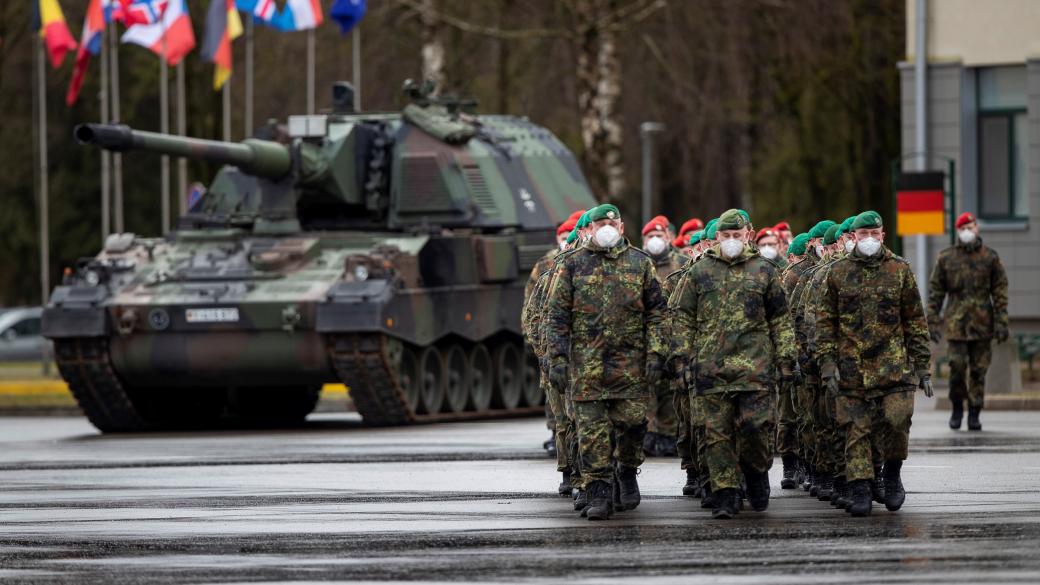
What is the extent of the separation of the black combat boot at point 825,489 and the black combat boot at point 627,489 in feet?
4.19

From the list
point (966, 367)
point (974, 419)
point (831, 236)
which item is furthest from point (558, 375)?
point (966, 367)

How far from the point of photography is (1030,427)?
2148 centimetres

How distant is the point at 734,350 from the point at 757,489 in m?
0.79

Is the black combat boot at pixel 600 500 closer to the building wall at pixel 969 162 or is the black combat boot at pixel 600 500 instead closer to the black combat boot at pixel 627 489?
the black combat boot at pixel 627 489

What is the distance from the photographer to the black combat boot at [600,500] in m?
13.7

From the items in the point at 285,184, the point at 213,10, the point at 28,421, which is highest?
the point at 213,10

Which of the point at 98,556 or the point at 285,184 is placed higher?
the point at 285,184

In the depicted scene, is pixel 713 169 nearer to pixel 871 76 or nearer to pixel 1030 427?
pixel 871 76

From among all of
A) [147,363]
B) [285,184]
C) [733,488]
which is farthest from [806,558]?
[285,184]

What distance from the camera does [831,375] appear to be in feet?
46.9

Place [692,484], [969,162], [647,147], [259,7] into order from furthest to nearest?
[647,147] < [259,7] < [969,162] < [692,484]

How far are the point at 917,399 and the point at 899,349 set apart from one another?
13.9m

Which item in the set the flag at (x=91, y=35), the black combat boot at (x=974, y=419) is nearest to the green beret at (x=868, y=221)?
the black combat boot at (x=974, y=419)

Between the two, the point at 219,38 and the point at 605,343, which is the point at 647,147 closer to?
the point at 219,38
